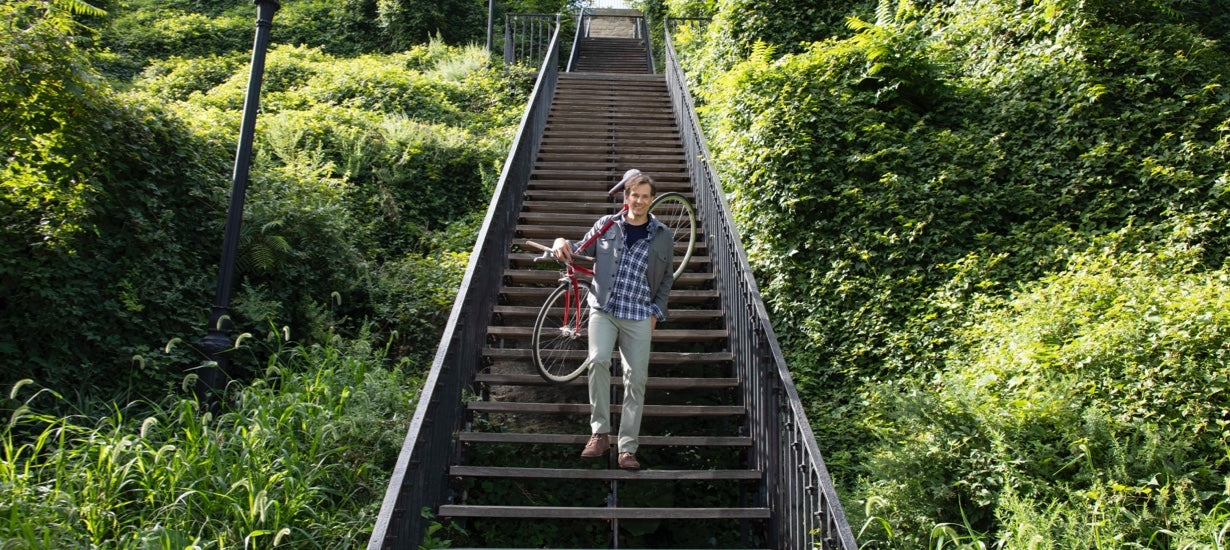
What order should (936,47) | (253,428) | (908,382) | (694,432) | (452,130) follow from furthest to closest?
(452,130)
(936,47)
(908,382)
(694,432)
(253,428)

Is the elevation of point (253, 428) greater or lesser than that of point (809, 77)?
lesser

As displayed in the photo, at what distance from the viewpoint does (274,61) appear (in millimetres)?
15398

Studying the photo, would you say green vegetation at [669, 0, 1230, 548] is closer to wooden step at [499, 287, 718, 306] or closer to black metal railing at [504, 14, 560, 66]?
wooden step at [499, 287, 718, 306]

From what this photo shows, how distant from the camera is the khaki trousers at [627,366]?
448 centimetres

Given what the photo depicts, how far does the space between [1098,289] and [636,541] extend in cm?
371

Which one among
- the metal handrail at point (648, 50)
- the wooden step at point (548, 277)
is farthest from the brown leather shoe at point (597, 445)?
the metal handrail at point (648, 50)

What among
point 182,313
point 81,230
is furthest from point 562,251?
point 81,230

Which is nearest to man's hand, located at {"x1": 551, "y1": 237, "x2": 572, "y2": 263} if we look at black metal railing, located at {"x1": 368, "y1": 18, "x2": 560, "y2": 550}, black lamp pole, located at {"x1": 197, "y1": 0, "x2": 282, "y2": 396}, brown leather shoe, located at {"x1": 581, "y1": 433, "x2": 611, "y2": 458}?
black metal railing, located at {"x1": 368, "y1": 18, "x2": 560, "y2": 550}

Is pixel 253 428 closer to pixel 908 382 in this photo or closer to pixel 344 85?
pixel 908 382

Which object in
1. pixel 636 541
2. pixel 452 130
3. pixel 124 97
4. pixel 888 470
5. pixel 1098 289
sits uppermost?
pixel 452 130

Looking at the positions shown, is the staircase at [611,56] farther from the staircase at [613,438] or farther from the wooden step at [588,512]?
the wooden step at [588,512]

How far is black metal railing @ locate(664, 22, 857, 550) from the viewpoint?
3.52 metres

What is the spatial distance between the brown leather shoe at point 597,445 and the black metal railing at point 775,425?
96 cm

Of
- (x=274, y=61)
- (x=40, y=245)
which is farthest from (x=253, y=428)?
(x=274, y=61)
